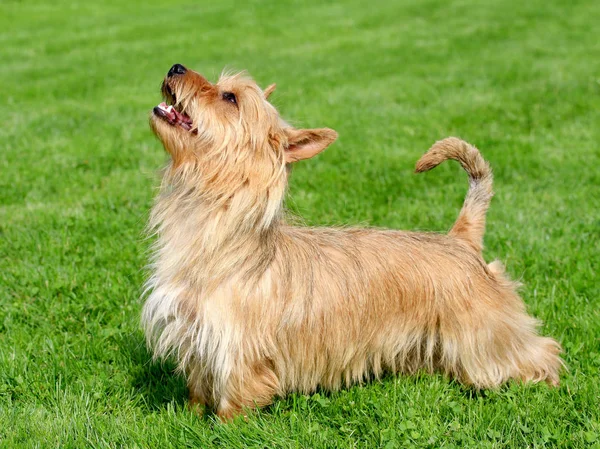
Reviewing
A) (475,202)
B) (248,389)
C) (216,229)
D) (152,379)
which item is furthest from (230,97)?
(152,379)

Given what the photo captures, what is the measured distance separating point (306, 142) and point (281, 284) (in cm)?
62

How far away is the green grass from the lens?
3.00 meters

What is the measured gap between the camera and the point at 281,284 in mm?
2902

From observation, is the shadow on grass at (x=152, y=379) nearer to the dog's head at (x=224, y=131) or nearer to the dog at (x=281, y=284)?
the dog at (x=281, y=284)

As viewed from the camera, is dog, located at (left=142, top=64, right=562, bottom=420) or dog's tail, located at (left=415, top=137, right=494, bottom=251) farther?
dog's tail, located at (left=415, top=137, right=494, bottom=251)

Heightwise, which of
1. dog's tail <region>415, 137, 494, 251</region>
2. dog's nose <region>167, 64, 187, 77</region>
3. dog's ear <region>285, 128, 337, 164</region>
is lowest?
dog's tail <region>415, 137, 494, 251</region>

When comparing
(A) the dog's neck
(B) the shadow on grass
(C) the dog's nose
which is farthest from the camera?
(B) the shadow on grass

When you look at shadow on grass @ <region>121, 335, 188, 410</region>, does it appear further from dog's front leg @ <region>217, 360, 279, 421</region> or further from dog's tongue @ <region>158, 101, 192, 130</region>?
dog's tongue @ <region>158, 101, 192, 130</region>

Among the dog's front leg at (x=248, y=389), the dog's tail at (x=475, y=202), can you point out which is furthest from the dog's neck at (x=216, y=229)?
the dog's tail at (x=475, y=202)

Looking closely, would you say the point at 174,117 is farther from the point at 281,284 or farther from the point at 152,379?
the point at 152,379

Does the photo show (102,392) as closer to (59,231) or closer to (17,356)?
(17,356)

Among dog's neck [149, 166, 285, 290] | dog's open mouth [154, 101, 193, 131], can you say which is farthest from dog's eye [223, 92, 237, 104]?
dog's neck [149, 166, 285, 290]

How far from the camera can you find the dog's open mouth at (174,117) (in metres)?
2.81

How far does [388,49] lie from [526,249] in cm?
868
